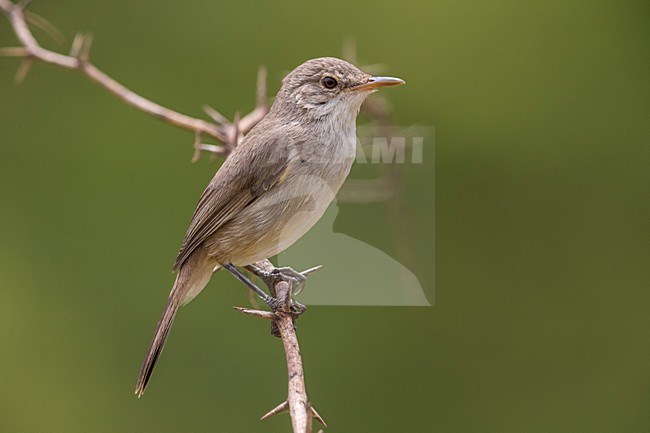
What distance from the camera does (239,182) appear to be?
2.71m

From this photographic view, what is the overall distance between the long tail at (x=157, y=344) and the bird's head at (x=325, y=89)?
2.23 feet

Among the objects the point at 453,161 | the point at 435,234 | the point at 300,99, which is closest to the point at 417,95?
the point at 453,161

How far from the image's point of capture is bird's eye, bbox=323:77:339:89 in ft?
9.00

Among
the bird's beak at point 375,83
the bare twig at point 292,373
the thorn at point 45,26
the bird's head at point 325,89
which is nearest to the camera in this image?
the bare twig at point 292,373

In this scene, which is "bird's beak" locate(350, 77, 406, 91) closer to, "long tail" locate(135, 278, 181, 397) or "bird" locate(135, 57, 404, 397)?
"bird" locate(135, 57, 404, 397)

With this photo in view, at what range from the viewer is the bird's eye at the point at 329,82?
9.00ft

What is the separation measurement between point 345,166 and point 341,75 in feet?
0.98

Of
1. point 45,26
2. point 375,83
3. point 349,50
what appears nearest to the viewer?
point 375,83

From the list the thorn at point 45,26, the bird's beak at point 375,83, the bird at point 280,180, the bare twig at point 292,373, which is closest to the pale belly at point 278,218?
the bird at point 280,180

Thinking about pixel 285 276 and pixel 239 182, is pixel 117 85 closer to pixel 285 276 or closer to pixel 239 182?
pixel 239 182

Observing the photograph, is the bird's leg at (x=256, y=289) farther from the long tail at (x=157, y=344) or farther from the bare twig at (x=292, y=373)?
the long tail at (x=157, y=344)

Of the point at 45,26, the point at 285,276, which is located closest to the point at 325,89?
the point at 285,276

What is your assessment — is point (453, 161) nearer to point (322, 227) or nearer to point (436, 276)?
point (436, 276)

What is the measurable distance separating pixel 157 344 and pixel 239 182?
0.54 metres
